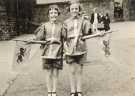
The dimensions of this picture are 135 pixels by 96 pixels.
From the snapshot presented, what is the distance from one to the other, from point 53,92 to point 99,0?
31.1 meters

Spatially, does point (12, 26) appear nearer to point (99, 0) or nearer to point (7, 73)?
point (99, 0)

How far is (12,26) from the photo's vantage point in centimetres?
2806

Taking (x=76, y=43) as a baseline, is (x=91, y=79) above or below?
below

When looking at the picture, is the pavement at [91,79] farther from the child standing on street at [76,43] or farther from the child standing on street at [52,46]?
the child standing on street at [52,46]

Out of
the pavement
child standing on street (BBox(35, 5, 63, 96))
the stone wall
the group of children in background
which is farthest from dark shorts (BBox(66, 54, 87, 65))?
the stone wall

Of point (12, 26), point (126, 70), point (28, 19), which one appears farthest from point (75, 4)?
point (28, 19)

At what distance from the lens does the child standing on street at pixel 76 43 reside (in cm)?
852

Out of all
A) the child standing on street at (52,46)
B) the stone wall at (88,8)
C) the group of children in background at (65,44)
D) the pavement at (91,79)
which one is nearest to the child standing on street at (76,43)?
the group of children in background at (65,44)

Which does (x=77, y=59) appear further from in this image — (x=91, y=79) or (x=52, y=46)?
(x=91, y=79)

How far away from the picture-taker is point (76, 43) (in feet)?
27.8

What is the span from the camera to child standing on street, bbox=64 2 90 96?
8.52 meters

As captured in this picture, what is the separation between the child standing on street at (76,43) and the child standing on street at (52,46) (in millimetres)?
152

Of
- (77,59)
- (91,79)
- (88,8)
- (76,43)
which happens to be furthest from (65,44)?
(88,8)

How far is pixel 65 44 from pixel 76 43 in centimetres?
24
